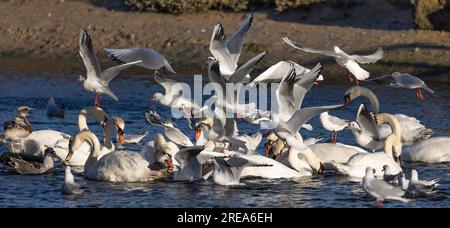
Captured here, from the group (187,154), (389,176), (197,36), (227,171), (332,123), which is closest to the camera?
(389,176)

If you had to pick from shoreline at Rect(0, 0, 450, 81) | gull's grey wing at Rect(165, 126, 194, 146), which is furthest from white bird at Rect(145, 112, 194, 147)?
shoreline at Rect(0, 0, 450, 81)

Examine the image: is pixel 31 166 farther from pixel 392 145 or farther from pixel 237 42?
pixel 392 145

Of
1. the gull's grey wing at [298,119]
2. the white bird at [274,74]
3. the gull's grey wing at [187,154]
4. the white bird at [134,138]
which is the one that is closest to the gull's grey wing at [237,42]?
the white bird at [274,74]

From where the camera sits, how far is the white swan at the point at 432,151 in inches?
652

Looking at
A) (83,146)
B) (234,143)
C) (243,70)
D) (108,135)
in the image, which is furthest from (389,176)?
(83,146)

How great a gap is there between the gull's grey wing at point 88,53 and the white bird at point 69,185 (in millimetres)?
2858

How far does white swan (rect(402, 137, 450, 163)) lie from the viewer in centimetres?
1656

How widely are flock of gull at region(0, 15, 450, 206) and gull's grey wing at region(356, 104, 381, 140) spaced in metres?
0.01

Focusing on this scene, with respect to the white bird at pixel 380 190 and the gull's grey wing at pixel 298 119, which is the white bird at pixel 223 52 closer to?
the gull's grey wing at pixel 298 119

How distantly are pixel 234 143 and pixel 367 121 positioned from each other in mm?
1718

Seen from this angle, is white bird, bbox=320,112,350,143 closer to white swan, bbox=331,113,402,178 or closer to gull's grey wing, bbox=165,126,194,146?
white swan, bbox=331,113,402,178

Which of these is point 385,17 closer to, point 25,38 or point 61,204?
point 25,38

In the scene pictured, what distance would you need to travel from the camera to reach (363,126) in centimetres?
1670

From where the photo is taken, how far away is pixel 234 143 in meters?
16.0
